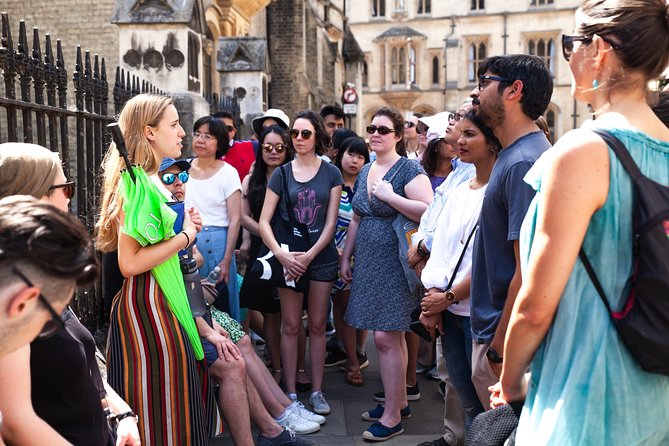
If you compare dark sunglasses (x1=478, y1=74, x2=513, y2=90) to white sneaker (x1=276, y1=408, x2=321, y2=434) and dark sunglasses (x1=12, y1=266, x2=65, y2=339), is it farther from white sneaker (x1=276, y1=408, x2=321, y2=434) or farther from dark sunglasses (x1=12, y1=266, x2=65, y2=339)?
white sneaker (x1=276, y1=408, x2=321, y2=434)

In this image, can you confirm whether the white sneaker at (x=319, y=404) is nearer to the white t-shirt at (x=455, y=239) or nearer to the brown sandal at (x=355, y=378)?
the brown sandal at (x=355, y=378)

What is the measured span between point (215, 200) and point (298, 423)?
1786 mm

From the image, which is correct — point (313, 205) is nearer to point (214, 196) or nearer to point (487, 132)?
point (214, 196)

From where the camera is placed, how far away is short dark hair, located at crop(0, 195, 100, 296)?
4.40 ft

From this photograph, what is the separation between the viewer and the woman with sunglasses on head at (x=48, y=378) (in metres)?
1.91

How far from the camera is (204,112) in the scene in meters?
8.44

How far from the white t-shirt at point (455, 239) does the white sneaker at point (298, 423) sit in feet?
4.57

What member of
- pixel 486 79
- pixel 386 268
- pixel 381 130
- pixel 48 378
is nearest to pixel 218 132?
pixel 381 130

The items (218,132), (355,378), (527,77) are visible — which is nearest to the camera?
(527,77)

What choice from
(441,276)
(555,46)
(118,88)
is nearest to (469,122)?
(441,276)

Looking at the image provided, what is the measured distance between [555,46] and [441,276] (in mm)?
52465

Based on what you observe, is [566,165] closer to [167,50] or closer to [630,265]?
[630,265]

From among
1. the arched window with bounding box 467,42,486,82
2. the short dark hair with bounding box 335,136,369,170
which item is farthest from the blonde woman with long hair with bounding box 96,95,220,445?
the arched window with bounding box 467,42,486,82

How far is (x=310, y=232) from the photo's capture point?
5391mm
